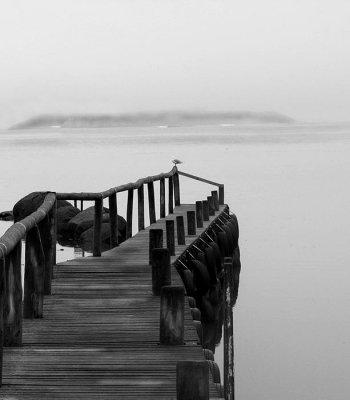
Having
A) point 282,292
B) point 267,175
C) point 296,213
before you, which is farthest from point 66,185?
point 282,292

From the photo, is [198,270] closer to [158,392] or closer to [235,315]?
[235,315]

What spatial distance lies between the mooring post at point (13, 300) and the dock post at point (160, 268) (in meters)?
2.27

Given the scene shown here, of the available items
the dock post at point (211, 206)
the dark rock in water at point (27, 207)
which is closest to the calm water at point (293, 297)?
the dock post at point (211, 206)

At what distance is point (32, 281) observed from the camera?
931cm

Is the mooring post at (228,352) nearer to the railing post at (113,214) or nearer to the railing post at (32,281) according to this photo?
the railing post at (32,281)

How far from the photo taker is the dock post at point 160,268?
9.99 metres

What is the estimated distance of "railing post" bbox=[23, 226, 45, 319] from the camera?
9.25 meters

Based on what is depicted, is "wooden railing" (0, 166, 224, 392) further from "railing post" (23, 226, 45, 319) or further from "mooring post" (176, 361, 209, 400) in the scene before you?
"mooring post" (176, 361, 209, 400)

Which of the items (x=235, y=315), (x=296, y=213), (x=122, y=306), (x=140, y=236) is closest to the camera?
(x=122, y=306)

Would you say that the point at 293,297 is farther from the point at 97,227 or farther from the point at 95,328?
the point at 95,328

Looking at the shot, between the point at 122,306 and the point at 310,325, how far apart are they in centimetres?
1119

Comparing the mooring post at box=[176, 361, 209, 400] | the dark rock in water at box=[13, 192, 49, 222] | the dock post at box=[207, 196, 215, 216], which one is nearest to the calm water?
the dock post at box=[207, 196, 215, 216]

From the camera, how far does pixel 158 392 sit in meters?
6.71

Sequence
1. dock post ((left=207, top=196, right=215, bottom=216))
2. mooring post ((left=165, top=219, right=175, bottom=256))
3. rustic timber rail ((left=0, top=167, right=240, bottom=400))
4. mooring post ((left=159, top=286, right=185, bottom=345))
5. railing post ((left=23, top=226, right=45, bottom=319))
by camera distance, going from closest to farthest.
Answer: rustic timber rail ((left=0, top=167, right=240, bottom=400)), mooring post ((left=159, top=286, right=185, bottom=345)), railing post ((left=23, top=226, right=45, bottom=319)), mooring post ((left=165, top=219, right=175, bottom=256)), dock post ((left=207, top=196, right=215, bottom=216))
